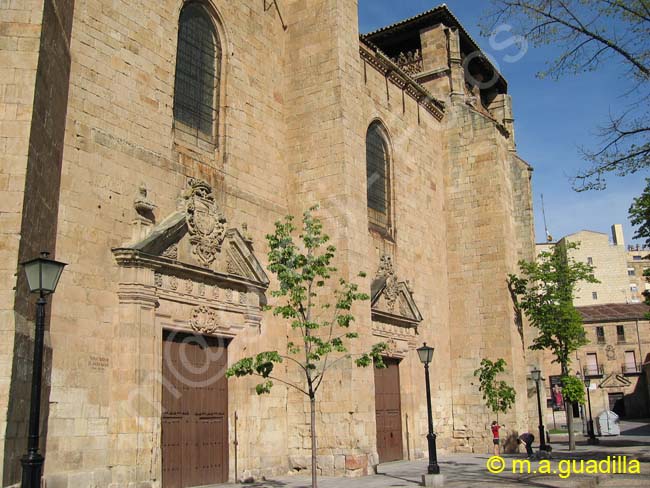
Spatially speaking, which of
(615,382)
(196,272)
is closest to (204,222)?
(196,272)

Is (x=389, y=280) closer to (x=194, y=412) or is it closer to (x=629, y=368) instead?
(x=194, y=412)

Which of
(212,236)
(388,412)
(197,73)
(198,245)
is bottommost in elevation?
(388,412)

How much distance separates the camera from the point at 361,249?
15.8m

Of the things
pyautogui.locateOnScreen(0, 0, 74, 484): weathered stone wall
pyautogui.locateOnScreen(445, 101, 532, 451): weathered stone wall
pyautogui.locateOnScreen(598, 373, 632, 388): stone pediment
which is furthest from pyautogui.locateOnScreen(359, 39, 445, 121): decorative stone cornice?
pyautogui.locateOnScreen(598, 373, 632, 388): stone pediment

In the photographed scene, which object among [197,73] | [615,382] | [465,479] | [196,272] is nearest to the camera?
Result: [196,272]

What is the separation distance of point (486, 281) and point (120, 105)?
14.1 m

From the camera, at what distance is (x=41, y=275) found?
7.01m

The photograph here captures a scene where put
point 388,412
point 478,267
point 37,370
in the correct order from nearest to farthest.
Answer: point 37,370 → point 388,412 → point 478,267

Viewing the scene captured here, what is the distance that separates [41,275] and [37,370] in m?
0.96

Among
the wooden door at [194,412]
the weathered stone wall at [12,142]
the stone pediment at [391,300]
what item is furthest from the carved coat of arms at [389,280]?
the weathered stone wall at [12,142]

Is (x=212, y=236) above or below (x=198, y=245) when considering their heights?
above

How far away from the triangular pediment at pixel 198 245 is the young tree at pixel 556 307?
1132 cm

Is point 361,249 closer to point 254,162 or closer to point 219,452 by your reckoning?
point 254,162

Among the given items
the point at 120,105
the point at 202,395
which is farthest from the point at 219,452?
the point at 120,105
